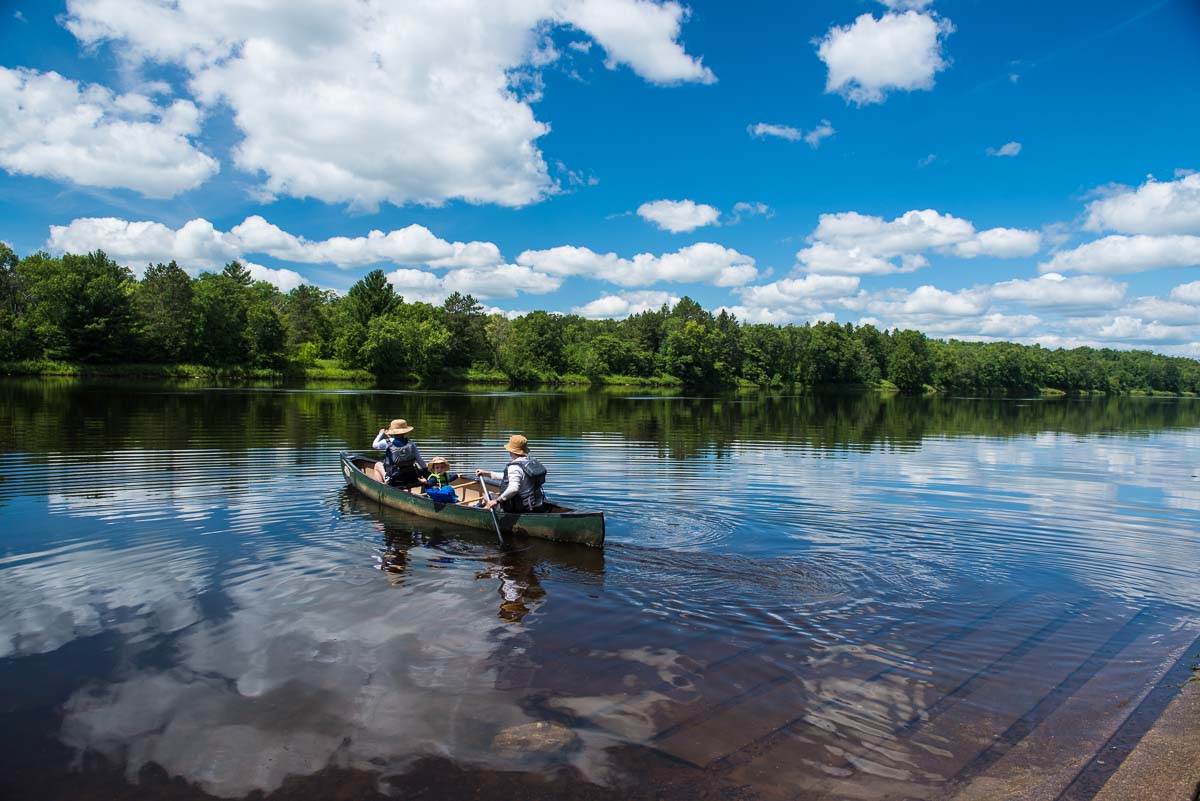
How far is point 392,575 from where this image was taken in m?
11.0

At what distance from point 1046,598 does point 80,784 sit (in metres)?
12.3

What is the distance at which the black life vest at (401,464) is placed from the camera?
16.7 metres

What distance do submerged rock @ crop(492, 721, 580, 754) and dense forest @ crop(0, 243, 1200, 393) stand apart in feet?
287

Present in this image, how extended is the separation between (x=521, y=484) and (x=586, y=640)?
522 cm

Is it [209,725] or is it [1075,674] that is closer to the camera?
[209,725]

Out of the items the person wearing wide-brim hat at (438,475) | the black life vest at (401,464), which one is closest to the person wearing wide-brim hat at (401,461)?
the black life vest at (401,464)

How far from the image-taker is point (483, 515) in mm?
13570

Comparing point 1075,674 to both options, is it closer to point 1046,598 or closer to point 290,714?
point 1046,598

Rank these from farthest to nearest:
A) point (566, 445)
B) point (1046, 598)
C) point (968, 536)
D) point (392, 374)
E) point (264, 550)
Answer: point (392, 374)
point (566, 445)
point (968, 536)
point (264, 550)
point (1046, 598)

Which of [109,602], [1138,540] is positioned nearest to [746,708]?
[109,602]

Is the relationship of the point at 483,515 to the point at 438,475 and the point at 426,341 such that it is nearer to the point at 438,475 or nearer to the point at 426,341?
the point at 438,475

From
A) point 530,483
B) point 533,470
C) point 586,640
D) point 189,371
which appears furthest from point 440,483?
point 189,371

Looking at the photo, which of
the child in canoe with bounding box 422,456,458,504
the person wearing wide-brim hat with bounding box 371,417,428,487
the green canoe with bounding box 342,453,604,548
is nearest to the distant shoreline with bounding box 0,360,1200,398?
the person wearing wide-brim hat with bounding box 371,417,428,487

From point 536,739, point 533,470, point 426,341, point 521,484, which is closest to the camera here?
point 536,739
